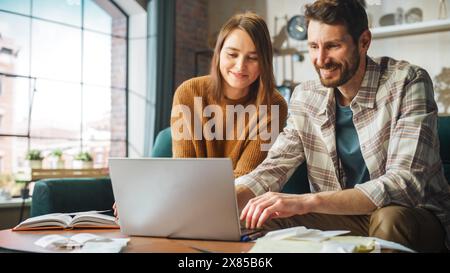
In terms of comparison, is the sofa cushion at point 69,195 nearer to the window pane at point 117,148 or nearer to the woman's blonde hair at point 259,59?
the woman's blonde hair at point 259,59

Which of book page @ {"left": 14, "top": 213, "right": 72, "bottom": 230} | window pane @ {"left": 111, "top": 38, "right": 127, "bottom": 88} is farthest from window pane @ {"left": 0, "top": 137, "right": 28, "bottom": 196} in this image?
book page @ {"left": 14, "top": 213, "right": 72, "bottom": 230}

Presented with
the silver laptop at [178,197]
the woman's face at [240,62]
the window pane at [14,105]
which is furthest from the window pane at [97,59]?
the silver laptop at [178,197]

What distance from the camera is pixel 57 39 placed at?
4.16m

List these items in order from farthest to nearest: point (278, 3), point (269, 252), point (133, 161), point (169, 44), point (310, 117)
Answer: point (278, 3) → point (169, 44) → point (310, 117) → point (133, 161) → point (269, 252)

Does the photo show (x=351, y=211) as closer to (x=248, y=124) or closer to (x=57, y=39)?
(x=248, y=124)

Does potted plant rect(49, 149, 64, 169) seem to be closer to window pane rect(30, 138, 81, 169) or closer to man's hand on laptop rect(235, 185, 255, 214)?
window pane rect(30, 138, 81, 169)

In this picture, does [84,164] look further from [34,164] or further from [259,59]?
[259,59]

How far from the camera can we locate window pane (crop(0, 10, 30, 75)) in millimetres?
3760

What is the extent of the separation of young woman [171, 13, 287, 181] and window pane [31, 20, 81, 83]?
84.4 inches

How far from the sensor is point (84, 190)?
2330 millimetres

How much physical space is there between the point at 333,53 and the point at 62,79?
2.93 m

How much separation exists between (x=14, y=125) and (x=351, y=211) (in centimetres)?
301

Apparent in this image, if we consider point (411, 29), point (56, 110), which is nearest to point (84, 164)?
point (56, 110)
